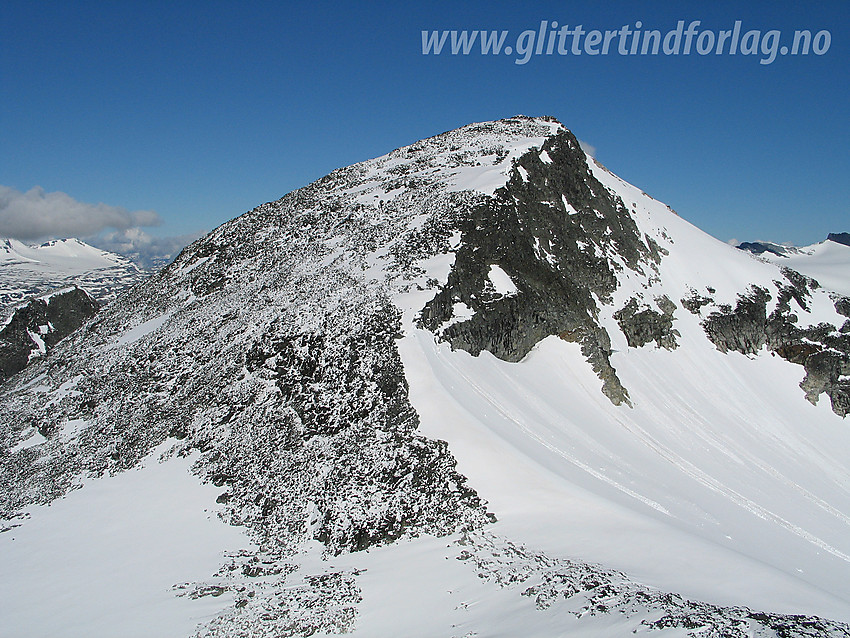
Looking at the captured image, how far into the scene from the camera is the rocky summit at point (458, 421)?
1480cm

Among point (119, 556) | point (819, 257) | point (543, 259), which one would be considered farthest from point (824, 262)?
point (119, 556)

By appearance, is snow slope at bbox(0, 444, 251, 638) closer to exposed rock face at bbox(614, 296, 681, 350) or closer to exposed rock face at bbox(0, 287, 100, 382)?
exposed rock face at bbox(614, 296, 681, 350)

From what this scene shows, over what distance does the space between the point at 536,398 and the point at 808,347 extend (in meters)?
30.6

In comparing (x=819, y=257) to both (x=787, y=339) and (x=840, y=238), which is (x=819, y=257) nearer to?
(x=840, y=238)

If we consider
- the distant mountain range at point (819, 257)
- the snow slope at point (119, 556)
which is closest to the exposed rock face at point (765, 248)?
the distant mountain range at point (819, 257)

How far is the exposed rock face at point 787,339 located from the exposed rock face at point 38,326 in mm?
73692

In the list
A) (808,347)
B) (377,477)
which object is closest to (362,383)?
(377,477)

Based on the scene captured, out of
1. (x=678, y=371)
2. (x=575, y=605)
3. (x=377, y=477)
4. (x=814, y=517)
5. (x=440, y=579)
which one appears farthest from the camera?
(x=678, y=371)

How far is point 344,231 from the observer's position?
38625 mm

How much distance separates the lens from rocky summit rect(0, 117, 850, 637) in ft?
48.5

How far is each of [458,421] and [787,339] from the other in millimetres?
36673

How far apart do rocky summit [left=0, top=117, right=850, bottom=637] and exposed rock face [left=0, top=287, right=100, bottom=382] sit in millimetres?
26055

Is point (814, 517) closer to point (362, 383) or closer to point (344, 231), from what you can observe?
point (362, 383)

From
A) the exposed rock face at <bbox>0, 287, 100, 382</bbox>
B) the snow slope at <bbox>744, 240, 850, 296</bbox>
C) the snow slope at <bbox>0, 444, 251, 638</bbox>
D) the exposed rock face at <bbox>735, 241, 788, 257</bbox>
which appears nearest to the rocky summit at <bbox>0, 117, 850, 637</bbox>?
the snow slope at <bbox>0, 444, 251, 638</bbox>
